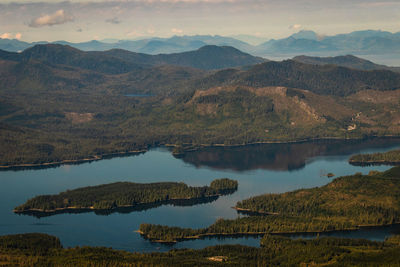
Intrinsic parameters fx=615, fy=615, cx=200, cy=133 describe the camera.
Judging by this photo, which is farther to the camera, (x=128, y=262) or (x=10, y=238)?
(x=10, y=238)

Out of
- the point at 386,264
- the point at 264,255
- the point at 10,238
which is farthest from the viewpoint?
the point at 10,238

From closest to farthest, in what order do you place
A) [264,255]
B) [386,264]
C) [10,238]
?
[386,264] < [264,255] < [10,238]

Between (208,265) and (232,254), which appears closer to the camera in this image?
(208,265)

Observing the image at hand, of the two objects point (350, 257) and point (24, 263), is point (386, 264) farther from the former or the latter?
point (24, 263)

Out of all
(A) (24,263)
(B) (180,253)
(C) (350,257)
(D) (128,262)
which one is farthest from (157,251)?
(C) (350,257)

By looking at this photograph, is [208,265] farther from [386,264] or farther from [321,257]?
[386,264]

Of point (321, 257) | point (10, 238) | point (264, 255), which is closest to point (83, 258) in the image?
point (10, 238)
